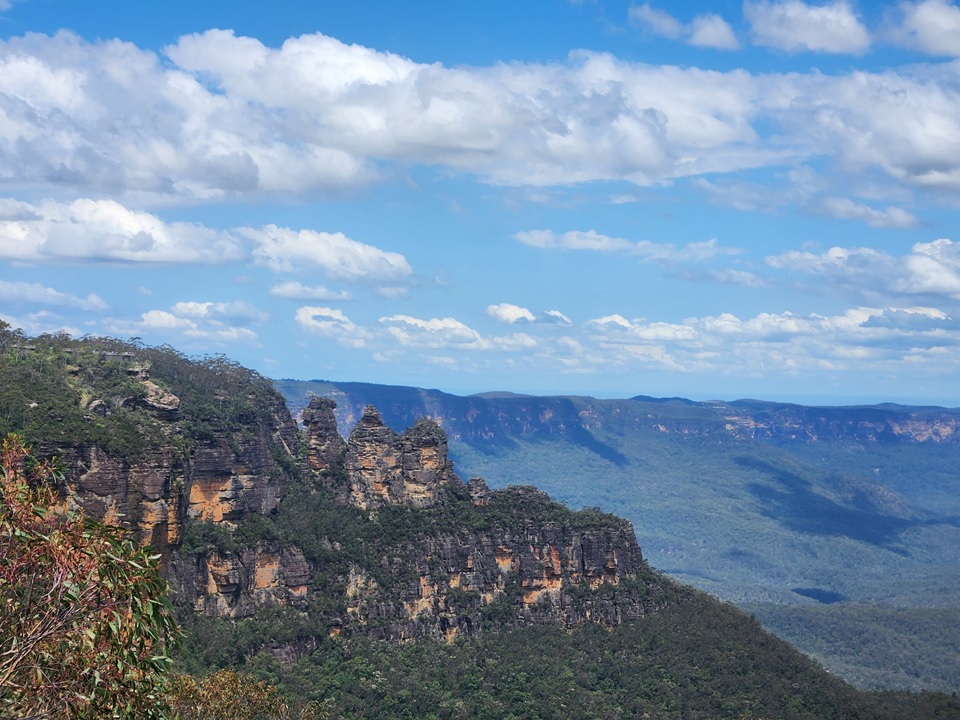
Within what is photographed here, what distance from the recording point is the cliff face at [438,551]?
8788 cm

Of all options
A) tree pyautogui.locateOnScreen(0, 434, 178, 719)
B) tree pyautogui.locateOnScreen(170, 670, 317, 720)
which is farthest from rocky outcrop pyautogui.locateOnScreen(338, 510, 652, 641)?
tree pyautogui.locateOnScreen(0, 434, 178, 719)

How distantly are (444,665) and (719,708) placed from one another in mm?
19224

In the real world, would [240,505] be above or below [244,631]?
above

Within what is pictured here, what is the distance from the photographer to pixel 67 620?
23.1 meters

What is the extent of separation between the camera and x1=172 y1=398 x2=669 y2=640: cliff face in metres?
87.9

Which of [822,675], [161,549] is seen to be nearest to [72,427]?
[161,549]

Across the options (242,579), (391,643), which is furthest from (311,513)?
(391,643)

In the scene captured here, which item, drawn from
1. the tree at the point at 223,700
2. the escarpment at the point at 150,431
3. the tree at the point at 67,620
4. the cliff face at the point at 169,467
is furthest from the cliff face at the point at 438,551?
the tree at the point at 67,620

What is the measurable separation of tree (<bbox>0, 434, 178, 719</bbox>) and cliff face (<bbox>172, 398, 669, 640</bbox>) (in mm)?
61409

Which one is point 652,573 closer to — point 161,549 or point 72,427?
point 161,549

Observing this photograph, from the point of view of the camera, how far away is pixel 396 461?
95.1 meters

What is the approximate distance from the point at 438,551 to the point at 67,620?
69128 mm

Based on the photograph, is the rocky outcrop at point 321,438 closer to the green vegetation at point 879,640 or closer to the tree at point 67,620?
the green vegetation at point 879,640

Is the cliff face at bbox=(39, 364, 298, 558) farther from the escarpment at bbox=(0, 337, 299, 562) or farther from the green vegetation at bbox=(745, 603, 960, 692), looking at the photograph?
the green vegetation at bbox=(745, 603, 960, 692)
